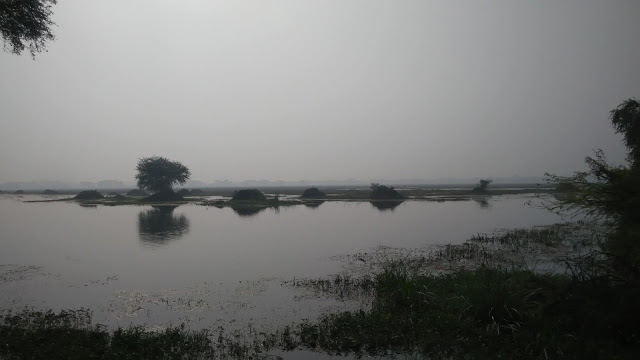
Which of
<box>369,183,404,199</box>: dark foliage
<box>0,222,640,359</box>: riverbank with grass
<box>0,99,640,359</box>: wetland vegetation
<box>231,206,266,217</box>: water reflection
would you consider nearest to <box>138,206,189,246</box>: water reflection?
<box>231,206,266,217</box>: water reflection

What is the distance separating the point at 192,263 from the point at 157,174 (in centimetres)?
8636

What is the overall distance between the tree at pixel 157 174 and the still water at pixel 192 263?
5568 centimetres

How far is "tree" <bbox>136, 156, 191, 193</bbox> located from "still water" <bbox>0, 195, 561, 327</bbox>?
55.7 meters

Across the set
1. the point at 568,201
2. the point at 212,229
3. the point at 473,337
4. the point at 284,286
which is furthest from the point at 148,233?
the point at 568,201

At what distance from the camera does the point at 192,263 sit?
23.9 m

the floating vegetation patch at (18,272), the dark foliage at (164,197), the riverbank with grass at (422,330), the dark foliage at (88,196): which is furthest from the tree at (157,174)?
the riverbank with grass at (422,330)

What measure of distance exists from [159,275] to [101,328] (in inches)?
327

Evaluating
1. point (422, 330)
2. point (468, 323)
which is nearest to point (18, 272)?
point (422, 330)

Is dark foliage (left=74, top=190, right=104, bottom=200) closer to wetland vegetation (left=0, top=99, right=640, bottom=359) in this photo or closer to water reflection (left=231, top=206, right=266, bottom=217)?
water reflection (left=231, top=206, right=266, bottom=217)

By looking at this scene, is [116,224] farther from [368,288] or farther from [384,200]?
[384,200]

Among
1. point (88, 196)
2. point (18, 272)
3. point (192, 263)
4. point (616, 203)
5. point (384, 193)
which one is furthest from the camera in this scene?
point (88, 196)

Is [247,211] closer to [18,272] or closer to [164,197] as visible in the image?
[18,272]

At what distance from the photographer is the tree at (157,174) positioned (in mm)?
101188

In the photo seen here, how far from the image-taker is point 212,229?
4069 centimetres
